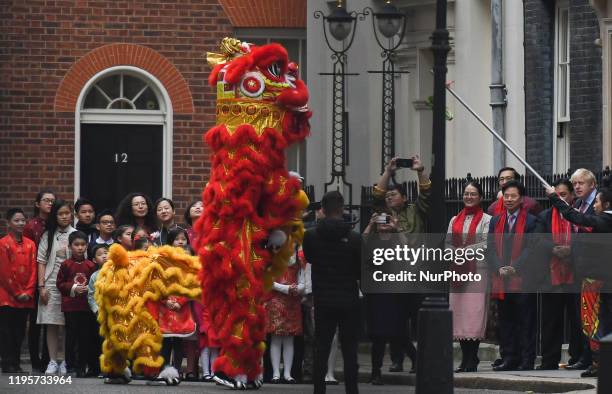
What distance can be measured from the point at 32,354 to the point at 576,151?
7018mm

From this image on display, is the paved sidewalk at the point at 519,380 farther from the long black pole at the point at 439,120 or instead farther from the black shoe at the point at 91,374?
the black shoe at the point at 91,374

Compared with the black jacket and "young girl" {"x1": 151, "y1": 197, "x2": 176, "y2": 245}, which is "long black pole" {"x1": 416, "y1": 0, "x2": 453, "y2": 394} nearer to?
the black jacket

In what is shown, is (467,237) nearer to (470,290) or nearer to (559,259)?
(470,290)

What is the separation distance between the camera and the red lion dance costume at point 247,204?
56.7 feet

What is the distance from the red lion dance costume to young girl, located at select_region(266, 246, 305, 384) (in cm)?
133

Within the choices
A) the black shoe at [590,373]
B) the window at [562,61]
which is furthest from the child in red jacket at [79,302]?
the window at [562,61]

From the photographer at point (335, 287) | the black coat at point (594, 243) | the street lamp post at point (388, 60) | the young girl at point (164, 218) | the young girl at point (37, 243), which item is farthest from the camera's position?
the street lamp post at point (388, 60)

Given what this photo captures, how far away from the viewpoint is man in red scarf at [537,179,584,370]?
18047mm

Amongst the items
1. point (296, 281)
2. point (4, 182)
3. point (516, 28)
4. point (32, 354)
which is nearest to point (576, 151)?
point (516, 28)

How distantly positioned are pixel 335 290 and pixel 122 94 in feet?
40.7

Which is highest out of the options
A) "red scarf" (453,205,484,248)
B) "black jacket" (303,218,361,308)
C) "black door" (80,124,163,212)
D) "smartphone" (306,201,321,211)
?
"black door" (80,124,163,212)

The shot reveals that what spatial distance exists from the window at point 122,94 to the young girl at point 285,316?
373 inches

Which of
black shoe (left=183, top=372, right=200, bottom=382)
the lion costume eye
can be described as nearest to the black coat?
the lion costume eye

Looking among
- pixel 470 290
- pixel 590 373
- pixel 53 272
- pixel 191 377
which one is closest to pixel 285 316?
pixel 191 377
